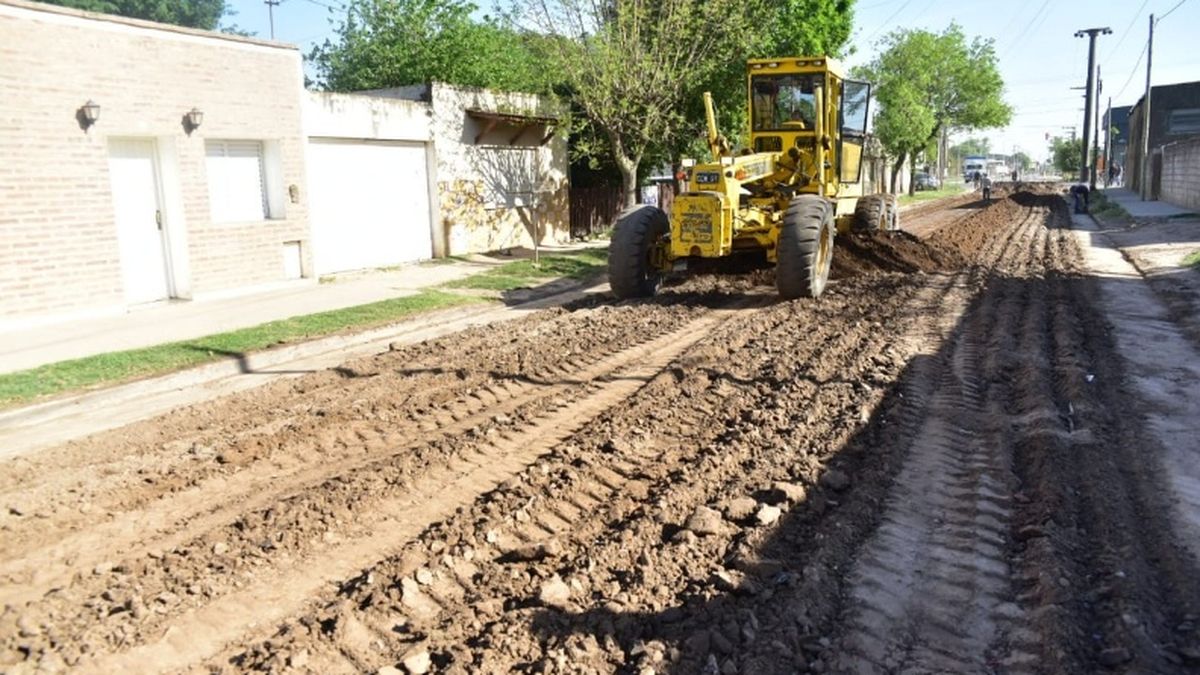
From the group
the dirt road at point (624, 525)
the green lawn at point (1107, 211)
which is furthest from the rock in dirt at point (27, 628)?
the green lawn at point (1107, 211)

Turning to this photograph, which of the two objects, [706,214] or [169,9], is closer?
[706,214]

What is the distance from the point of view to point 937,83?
200 ft

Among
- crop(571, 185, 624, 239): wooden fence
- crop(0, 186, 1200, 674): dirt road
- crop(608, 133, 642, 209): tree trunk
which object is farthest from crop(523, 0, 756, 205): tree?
crop(0, 186, 1200, 674): dirt road

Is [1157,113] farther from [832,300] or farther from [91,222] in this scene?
[91,222]

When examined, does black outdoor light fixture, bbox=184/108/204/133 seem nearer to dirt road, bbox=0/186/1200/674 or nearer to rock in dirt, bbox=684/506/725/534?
dirt road, bbox=0/186/1200/674

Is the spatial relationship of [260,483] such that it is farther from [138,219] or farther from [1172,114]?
[1172,114]

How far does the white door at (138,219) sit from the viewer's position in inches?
494

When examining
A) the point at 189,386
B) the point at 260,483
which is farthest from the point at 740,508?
the point at 189,386

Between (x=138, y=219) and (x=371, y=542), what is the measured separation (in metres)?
10.2

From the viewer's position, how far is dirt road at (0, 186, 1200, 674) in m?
3.70

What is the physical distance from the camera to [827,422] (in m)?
6.53

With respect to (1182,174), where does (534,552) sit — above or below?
below

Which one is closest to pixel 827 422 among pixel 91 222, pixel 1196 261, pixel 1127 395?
pixel 1127 395

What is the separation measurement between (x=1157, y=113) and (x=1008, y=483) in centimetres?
6835
